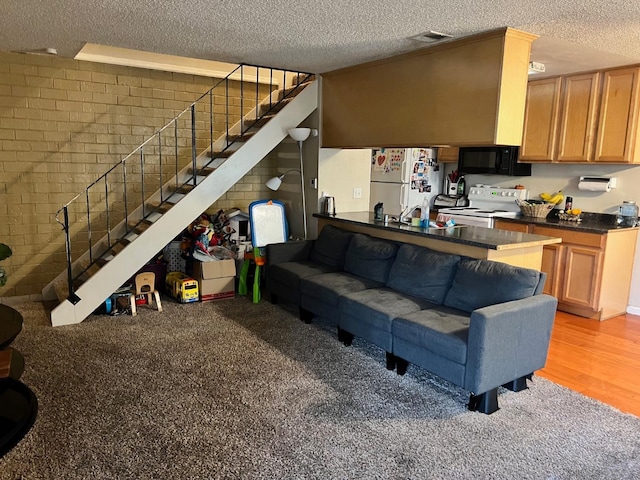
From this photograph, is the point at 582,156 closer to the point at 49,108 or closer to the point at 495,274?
the point at 495,274

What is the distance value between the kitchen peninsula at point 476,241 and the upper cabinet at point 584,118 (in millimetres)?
1407

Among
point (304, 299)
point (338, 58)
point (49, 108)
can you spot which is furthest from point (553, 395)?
point (49, 108)

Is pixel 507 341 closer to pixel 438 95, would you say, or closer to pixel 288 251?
pixel 438 95

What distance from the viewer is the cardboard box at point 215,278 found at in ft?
16.4

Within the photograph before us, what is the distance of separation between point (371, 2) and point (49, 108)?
376 centimetres

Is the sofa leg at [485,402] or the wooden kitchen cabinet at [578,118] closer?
the sofa leg at [485,402]

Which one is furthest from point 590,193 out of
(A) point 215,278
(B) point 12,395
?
(B) point 12,395

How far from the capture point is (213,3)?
2.87 meters

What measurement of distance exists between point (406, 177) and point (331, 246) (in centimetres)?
232

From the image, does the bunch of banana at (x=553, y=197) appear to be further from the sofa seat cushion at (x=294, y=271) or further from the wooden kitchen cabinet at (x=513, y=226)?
the sofa seat cushion at (x=294, y=271)

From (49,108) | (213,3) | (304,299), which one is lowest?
(304,299)

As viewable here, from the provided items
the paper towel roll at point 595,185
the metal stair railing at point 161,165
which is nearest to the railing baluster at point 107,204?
the metal stair railing at point 161,165

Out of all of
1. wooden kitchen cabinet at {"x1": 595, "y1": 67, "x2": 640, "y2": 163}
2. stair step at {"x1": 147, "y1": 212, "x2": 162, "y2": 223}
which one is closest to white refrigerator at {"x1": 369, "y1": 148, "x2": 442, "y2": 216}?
wooden kitchen cabinet at {"x1": 595, "y1": 67, "x2": 640, "y2": 163}

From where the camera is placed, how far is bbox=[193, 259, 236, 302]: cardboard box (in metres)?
5.00
